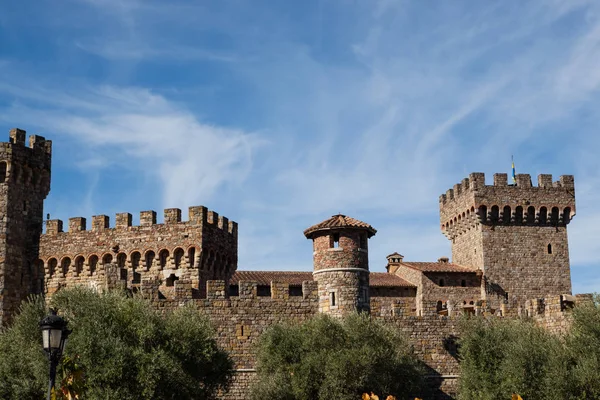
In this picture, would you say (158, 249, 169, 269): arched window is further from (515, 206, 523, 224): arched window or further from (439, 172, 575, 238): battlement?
(515, 206, 523, 224): arched window

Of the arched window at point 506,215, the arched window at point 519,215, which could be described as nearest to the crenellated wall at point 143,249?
the arched window at point 506,215

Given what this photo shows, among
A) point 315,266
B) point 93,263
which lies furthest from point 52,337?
point 93,263

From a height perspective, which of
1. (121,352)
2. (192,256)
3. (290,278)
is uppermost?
(192,256)

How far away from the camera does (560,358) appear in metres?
26.4

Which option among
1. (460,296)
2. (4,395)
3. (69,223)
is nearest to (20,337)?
(4,395)

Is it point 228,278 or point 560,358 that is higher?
point 228,278

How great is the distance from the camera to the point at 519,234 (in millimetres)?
46938

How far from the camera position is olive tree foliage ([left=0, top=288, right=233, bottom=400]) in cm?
2288

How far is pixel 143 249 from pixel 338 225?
12025 mm

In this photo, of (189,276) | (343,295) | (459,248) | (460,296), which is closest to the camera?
(343,295)

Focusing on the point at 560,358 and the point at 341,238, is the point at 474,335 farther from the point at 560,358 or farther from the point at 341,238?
the point at 341,238

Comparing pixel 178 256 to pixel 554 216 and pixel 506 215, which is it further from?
pixel 554 216

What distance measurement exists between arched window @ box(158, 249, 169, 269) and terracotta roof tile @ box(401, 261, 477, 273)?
16.4 metres

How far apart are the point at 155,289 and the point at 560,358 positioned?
547 inches
